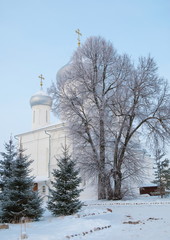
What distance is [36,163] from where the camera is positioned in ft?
109

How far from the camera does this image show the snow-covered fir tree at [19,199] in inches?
397

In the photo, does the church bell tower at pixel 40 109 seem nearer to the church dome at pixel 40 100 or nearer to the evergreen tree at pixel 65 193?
the church dome at pixel 40 100

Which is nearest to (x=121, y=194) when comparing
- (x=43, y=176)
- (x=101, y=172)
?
(x=101, y=172)

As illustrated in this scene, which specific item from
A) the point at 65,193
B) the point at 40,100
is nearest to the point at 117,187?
the point at 65,193

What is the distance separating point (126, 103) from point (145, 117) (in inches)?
59.7

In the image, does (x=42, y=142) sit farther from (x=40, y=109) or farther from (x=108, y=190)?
(x=108, y=190)

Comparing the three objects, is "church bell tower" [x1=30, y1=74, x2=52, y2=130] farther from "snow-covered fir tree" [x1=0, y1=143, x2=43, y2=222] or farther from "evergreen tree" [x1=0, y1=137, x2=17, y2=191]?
"snow-covered fir tree" [x1=0, y1=143, x2=43, y2=222]

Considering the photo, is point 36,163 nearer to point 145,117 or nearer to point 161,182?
point 161,182

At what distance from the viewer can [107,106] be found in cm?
1856

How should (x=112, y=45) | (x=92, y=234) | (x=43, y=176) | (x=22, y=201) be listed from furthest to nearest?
(x=43, y=176) → (x=112, y=45) → (x=22, y=201) → (x=92, y=234)

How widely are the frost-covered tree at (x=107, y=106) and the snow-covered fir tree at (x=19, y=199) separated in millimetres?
7647

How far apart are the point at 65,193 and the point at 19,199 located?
183 centimetres

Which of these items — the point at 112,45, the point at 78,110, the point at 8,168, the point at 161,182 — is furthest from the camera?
the point at 161,182

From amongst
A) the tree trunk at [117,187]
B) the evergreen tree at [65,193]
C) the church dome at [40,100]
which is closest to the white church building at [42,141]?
the church dome at [40,100]
